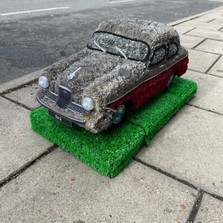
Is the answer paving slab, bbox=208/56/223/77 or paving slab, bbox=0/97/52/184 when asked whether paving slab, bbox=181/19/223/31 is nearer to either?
paving slab, bbox=208/56/223/77

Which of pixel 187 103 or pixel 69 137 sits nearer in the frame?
pixel 69 137

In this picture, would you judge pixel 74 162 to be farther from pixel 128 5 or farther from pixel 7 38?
pixel 128 5

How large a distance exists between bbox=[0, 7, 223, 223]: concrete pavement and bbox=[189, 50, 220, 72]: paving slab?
2.81 m

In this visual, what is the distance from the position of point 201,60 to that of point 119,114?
5.17m

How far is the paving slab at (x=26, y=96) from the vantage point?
18.6 feet

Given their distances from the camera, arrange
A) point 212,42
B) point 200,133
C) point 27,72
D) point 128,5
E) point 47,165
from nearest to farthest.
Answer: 1. point 47,165
2. point 200,133
3. point 27,72
4. point 212,42
5. point 128,5

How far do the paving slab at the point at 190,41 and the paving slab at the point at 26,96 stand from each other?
6.07 m

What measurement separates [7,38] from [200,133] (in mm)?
7010

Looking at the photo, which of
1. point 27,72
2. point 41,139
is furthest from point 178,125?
point 27,72

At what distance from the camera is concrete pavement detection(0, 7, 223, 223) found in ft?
11.4

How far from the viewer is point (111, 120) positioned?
4.24m

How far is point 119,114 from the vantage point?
444cm

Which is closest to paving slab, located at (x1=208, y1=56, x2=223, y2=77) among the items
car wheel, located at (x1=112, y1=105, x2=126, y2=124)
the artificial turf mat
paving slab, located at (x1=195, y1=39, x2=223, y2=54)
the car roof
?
paving slab, located at (x1=195, y1=39, x2=223, y2=54)

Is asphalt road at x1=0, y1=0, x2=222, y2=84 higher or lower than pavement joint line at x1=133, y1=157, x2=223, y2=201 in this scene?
lower
